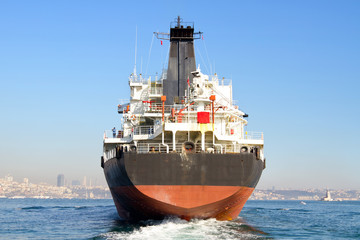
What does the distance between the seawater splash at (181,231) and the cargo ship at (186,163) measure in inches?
19.4

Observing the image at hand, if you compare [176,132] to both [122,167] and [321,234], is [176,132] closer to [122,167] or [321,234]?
[122,167]

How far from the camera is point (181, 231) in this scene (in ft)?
72.5

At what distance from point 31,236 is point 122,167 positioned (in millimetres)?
6782

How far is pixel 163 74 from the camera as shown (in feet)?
119

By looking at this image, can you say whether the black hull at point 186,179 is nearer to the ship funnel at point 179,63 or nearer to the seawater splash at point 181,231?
the seawater splash at point 181,231

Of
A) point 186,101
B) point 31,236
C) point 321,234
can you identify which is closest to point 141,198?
point 31,236

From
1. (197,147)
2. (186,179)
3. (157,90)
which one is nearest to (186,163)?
(186,179)

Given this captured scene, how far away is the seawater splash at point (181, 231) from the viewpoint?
21456mm

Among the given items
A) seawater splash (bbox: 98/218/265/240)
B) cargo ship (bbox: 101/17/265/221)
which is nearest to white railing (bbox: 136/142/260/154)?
cargo ship (bbox: 101/17/265/221)

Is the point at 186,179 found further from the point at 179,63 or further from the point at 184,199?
the point at 179,63

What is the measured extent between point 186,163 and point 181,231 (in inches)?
153

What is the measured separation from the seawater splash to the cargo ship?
492mm

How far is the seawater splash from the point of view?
845 inches

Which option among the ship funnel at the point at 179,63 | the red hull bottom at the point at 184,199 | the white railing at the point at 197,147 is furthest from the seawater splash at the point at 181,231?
the ship funnel at the point at 179,63
